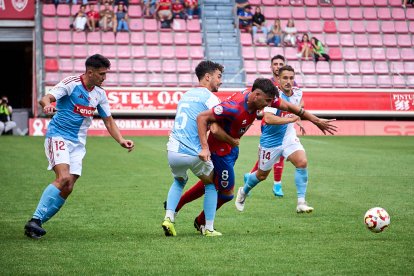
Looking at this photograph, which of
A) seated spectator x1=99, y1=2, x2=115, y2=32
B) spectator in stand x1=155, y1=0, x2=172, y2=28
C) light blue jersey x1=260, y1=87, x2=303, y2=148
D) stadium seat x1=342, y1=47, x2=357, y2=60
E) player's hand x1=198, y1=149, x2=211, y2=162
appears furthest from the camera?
stadium seat x1=342, y1=47, x2=357, y2=60

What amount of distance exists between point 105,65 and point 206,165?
165 centimetres

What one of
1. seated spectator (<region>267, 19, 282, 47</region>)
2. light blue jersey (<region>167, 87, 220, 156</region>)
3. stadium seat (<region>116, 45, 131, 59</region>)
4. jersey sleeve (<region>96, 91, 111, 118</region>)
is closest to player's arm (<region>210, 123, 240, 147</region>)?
light blue jersey (<region>167, 87, 220, 156</region>)

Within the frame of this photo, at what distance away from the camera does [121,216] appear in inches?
476

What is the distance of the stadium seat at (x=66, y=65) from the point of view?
32688 millimetres

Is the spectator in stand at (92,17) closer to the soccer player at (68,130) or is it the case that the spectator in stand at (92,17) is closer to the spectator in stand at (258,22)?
the spectator in stand at (258,22)

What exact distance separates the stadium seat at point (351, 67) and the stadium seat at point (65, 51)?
35.7 ft

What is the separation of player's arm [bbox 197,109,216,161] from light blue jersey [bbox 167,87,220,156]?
25 cm

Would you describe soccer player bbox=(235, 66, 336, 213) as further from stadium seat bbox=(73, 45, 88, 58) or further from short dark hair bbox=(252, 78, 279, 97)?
stadium seat bbox=(73, 45, 88, 58)

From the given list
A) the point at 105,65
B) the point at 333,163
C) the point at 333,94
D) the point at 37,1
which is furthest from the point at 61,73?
the point at 105,65

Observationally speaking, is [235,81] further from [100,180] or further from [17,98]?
[100,180]

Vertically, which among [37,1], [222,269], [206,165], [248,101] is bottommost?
[222,269]

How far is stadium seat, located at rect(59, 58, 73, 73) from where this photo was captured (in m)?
32.7

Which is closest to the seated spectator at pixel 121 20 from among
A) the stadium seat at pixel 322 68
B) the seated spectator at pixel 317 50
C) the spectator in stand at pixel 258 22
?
the spectator in stand at pixel 258 22

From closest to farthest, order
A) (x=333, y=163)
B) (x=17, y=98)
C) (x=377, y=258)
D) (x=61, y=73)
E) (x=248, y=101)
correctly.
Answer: (x=377, y=258), (x=248, y=101), (x=333, y=163), (x=61, y=73), (x=17, y=98)
